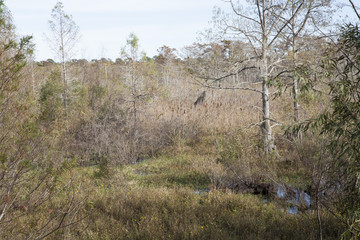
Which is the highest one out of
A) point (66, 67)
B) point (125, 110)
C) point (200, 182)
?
point (66, 67)

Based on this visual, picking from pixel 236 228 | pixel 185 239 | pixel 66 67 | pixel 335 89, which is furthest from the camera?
pixel 66 67

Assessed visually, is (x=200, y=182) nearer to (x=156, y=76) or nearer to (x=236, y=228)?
(x=236, y=228)

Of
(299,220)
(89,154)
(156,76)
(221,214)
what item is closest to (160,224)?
(221,214)

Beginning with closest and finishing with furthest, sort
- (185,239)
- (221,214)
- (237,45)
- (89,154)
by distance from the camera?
(185,239) < (221,214) < (237,45) < (89,154)

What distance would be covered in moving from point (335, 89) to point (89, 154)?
10434mm

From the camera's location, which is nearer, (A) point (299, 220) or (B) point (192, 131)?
(A) point (299, 220)

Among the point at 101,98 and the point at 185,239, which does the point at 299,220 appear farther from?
the point at 101,98

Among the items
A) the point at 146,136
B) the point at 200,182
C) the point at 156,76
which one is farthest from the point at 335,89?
the point at 156,76

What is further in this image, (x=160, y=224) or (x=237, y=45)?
(x=237, y=45)

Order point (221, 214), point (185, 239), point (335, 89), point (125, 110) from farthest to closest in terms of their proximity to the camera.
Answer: point (125, 110), point (221, 214), point (185, 239), point (335, 89)

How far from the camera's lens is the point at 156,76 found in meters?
14.4

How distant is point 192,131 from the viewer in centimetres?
1401

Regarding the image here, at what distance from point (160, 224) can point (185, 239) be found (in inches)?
29.7

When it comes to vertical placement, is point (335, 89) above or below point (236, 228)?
above
